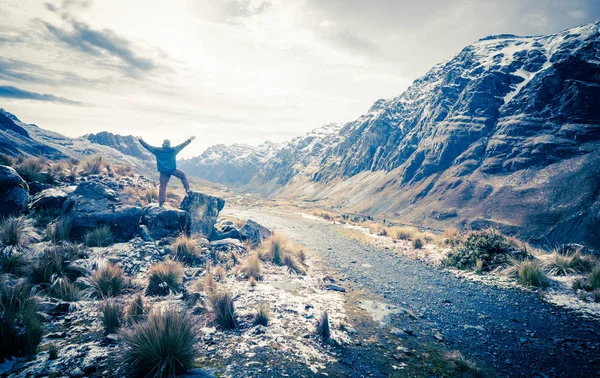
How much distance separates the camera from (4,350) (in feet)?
13.6

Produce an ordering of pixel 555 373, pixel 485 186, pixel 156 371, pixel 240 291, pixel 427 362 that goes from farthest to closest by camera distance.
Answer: pixel 485 186
pixel 240 291
pixel 427 362
pixel 555 373
pixel 156 371

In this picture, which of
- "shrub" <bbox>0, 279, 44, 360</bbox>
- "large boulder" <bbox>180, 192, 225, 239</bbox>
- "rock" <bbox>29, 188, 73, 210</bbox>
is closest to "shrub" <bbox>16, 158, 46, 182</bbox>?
"rock" <bbox>29, 188, 73, 210</bbox>

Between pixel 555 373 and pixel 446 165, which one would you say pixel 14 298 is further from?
pixel 446 165

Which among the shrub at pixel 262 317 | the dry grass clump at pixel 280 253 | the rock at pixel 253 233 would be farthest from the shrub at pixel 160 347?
the rock at pixel 253 233

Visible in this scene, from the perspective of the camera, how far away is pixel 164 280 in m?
7.76

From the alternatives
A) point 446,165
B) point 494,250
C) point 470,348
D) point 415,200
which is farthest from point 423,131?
point 470,348

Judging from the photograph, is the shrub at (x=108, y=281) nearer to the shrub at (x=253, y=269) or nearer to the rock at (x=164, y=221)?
the shrub at (x=253, y=269)

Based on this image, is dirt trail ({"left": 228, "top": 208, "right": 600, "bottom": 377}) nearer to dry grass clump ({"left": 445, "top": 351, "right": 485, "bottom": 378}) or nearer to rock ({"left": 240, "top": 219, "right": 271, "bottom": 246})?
dry grass clump ({"left": 445, "top": 351, "right": 485, "bottom": 378})

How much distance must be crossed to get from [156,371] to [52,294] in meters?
4.72

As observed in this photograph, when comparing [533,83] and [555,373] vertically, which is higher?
[533,83]

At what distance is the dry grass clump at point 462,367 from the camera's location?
16.0 ft

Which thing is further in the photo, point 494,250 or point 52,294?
point 494,250

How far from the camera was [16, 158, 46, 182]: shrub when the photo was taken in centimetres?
1241

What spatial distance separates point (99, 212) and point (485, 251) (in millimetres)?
16954
